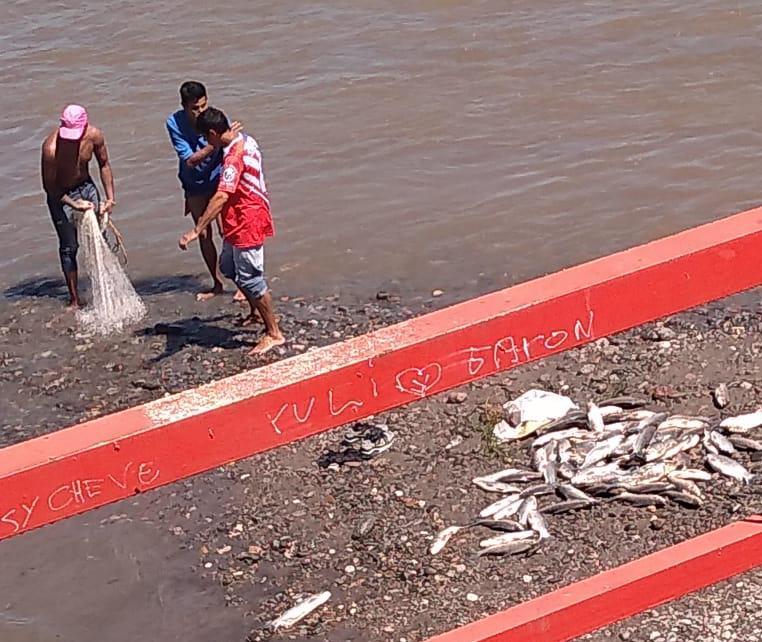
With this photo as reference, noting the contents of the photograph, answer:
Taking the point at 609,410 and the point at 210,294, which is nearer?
the point at 609,410

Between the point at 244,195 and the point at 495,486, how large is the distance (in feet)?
8.31

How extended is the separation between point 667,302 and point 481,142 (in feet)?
26.4

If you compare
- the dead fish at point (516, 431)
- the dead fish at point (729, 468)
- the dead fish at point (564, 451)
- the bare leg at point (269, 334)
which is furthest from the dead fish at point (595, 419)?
the bare leg at point (269, 334)

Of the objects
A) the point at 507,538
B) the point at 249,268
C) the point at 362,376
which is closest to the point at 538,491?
the point at 507,538

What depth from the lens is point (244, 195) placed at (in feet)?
26.5

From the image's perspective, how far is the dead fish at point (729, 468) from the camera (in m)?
6.49

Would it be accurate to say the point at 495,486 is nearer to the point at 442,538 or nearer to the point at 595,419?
the point at 442,538

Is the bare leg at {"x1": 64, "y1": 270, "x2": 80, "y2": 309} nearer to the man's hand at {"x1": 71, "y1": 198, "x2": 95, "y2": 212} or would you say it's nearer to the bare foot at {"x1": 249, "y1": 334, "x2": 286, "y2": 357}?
the man's hand at {"x1": 71, "y1": 198, "x2": 95, "y2": 212}

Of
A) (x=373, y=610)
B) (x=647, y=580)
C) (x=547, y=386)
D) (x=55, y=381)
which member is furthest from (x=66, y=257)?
(x=647, y=580)

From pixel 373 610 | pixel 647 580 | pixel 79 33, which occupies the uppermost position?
pixel 79 33

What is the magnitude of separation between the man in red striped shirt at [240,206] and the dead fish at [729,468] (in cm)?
324

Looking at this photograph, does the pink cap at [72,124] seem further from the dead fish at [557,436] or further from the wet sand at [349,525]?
the dead fish at [557,436]

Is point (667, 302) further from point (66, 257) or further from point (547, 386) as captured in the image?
point (66, 257)

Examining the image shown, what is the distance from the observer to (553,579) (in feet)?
20.0
